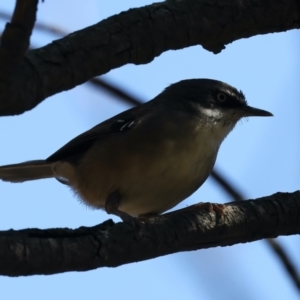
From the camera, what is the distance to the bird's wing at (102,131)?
574 centimetres

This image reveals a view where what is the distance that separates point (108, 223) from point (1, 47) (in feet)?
4.00

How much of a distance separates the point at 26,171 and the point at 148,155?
1572mm

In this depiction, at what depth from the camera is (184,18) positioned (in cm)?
404

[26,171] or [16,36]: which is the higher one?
[26,171]

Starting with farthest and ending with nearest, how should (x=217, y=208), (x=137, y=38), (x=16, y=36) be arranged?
(x=217, y=208) → (x=137, y=38) → (x=16, y=36)

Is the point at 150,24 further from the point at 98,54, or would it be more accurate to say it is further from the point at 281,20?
the point at 281,20

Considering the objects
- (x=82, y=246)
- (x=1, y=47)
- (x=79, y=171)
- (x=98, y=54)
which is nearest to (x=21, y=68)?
(x=1, y=47)

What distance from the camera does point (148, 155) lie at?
5.21m

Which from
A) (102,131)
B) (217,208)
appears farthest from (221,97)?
(217,208)

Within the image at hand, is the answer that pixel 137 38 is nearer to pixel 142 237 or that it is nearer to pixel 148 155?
pixel 142 237

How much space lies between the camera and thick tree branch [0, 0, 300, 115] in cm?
322

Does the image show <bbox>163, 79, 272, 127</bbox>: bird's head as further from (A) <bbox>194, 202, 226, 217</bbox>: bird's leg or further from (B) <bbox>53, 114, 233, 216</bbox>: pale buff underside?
(A) <bbox>194, 202, 226, 217</bbox>: bird's leg

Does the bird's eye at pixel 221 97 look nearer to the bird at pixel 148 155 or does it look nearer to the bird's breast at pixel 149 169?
the bird at pixel 148 155

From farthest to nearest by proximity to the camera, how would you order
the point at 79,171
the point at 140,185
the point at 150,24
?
the point at 79,171
the point at 140,185
the point at 150,24
